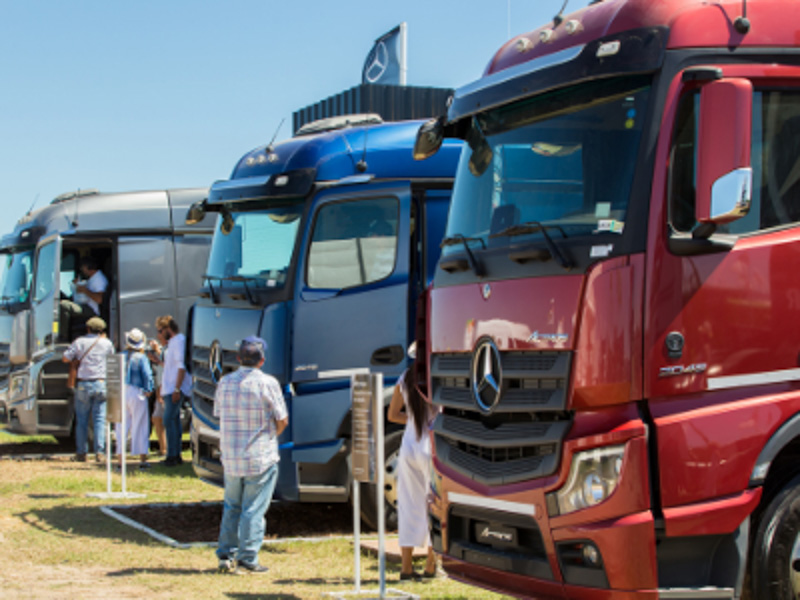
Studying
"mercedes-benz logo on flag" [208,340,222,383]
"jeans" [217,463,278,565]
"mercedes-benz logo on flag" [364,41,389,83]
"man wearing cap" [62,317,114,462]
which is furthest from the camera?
"mercedes-benz logo on flag" [364,41,389,83]

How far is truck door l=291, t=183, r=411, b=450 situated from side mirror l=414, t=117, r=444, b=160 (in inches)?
102

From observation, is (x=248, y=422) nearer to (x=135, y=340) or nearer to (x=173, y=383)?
(x=173, y=383)

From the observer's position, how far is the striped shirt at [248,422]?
8.53m

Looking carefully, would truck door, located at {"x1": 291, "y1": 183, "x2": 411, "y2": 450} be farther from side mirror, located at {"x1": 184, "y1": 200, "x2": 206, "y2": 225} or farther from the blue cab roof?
side mirror, located at {"x1": 184, "y1": 200, "x2": 206, "y2": 225}

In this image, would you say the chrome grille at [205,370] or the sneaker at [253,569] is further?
the chrome grille at [205,370]

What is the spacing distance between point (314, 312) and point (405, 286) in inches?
33.4

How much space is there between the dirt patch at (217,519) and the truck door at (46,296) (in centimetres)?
495

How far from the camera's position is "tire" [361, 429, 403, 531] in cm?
969

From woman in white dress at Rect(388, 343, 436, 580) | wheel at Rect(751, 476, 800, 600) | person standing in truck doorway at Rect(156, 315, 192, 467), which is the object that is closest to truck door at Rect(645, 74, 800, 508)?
wheel at Rect(751, 476, 800, 600)

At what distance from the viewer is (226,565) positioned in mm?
8562

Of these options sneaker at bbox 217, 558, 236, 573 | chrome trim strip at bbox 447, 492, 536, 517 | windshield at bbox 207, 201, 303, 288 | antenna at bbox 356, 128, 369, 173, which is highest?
antenna at bbox 356, 128, 369, 173

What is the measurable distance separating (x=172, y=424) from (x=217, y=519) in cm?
411

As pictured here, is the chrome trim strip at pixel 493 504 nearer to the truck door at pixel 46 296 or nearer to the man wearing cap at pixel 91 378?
the man wearing cap at pixel 91 378

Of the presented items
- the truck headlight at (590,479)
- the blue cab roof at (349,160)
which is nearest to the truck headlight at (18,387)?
the blue cab roof at (349,160)
